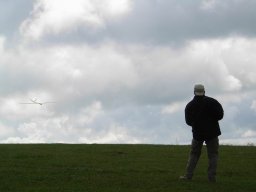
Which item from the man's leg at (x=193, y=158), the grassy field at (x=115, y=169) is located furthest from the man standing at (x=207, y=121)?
the grassy field at (x=115, y=169)

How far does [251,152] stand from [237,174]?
24.6 feet

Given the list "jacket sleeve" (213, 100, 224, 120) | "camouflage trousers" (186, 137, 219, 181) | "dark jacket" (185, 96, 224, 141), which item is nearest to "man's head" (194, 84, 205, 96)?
"dark jacket" (185, 96, 224, 141)

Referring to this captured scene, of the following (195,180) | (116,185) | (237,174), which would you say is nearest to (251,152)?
(237,174)

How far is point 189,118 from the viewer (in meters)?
19.6

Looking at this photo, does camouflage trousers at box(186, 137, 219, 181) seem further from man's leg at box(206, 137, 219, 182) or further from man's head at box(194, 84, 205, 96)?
man's head at box(194, 84, 205, 96)

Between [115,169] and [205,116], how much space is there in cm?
465

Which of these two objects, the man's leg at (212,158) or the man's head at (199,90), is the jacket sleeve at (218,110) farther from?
the man's leg at (212,158)

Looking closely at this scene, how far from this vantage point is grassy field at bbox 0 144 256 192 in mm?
18078

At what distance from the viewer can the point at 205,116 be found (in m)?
19.3

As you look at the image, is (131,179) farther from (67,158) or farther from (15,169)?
(67,158)

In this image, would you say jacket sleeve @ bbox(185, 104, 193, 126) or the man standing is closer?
the man standing

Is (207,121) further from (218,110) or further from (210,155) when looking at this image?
(210,155)

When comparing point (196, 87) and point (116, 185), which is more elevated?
point (196, 87)

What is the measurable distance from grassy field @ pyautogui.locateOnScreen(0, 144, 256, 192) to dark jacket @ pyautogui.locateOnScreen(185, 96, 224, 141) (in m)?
1.45
